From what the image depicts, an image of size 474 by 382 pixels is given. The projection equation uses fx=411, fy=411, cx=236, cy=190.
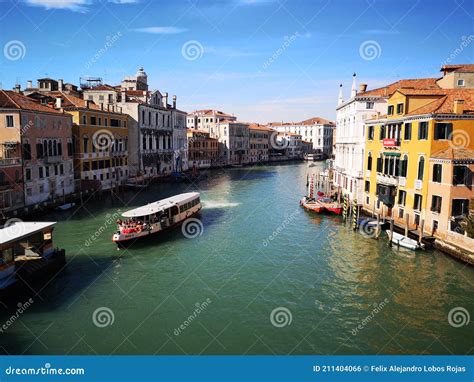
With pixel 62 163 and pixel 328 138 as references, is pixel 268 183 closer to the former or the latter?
pixel 62 163

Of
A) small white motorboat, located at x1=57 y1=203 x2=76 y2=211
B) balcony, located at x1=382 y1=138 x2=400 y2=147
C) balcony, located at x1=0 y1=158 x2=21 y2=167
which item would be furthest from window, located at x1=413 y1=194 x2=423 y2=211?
balcony, located at x1=0 y1=158 x2=21 y2=167

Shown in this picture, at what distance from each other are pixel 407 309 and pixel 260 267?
536 centimetres

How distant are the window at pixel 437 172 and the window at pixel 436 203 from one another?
0.71 m

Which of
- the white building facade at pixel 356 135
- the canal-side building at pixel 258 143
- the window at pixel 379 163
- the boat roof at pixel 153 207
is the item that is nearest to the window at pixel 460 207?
the window at pixel 379 163

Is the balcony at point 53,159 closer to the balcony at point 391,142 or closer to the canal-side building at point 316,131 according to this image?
the balcony at point 391,142

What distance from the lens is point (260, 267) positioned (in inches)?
608

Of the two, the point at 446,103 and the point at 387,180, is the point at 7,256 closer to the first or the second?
the point at 387,180

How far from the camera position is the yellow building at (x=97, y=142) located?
30.4 meters

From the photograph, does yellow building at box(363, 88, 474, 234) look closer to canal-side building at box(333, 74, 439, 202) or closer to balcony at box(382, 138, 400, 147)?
balcony at box(382, 138, 400, 147)

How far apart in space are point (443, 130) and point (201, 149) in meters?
49.1

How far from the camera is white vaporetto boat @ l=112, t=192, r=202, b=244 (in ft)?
59.1

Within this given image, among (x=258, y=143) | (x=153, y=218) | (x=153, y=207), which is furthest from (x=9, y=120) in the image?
(x=258, y=143)

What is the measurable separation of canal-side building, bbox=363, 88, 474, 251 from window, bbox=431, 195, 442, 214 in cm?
4

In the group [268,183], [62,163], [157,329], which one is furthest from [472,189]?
[268,183]
